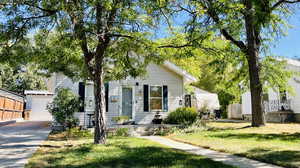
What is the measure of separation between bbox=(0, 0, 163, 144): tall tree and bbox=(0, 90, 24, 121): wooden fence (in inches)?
405

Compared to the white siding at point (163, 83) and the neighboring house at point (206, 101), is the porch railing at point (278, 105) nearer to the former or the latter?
the neighboring house at point (206, 101)

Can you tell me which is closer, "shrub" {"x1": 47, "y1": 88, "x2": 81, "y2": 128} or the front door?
A: "shrub" {"x1": 47, "y1": 88, "x2": 81, "y2": 128}

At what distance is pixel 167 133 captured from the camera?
1077 cm

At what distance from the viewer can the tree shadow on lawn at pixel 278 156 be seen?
469cm

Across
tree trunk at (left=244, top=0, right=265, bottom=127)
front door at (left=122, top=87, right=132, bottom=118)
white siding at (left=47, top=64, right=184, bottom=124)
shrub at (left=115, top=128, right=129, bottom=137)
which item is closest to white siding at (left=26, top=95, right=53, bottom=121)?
white siding at (left=47, top=64, right=184, bottom=124)

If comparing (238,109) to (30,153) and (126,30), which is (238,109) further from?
(30,153)

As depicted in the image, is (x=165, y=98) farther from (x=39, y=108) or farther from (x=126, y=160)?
(x=39, y=108)

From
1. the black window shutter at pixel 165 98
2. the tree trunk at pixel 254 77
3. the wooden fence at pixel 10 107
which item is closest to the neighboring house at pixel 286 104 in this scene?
the tree trunk at pixel 254 77

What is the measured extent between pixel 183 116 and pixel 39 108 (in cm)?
1699

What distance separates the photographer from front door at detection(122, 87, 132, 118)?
1327 cm

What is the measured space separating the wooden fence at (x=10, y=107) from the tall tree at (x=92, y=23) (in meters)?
10.3

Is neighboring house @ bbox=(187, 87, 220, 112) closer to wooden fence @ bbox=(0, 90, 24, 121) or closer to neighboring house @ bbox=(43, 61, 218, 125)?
neighboring house @ bbox=(43, 61, 218, 125)

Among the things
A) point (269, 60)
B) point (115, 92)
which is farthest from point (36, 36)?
point (269, 60)

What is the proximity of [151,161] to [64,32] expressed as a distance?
169 inches
